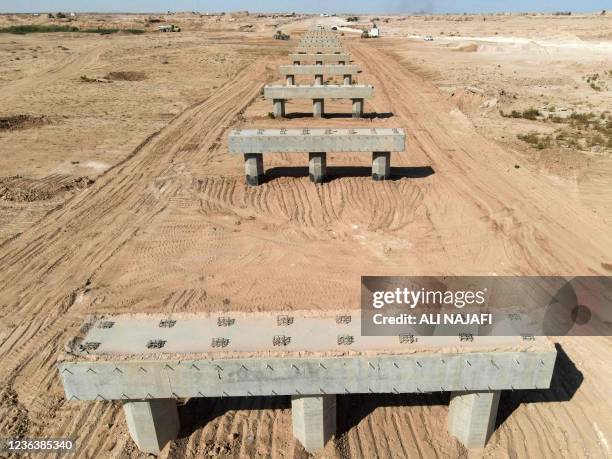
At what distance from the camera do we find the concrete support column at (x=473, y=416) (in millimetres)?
5285

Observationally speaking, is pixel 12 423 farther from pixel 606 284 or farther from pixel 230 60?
pixel 230 60

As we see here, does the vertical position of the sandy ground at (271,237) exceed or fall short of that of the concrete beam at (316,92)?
it falls short

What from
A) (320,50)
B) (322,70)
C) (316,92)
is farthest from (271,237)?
Result: (320,50)

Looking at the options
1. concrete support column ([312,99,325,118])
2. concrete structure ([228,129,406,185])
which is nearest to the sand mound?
concrete support column ([312,99,325,118])

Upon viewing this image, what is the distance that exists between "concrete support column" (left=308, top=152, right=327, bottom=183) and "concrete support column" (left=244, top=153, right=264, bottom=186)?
1.47 metres

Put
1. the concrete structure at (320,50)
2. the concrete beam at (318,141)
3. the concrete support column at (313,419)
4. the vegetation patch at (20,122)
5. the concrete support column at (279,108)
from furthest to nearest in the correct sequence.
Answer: the concrete structure at (320,50) → the concrete support column at (279,108) → the vegetation patch at (20,122) → the concrete beam at (318,141) → the concrete support column at (313,419)

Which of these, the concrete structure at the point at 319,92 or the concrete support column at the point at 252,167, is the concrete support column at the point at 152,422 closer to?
the concrete support column at the point at 252,167

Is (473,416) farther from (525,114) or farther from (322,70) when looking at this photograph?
Result: (322,70)

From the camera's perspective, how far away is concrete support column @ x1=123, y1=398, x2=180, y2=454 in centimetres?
531

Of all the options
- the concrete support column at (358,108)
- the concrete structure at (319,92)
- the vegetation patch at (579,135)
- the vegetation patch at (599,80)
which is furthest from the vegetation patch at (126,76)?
the vegetation patch at (599,80)

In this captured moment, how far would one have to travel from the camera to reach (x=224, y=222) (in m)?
11.2

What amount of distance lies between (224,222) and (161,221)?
157cm

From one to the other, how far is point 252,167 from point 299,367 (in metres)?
8.63

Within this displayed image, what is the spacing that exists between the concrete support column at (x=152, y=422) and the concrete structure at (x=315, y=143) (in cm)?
819
